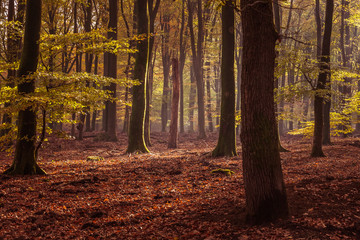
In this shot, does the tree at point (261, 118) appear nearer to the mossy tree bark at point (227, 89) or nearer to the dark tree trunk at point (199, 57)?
the mossy tree bark at point (227, 89)

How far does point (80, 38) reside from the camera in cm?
857

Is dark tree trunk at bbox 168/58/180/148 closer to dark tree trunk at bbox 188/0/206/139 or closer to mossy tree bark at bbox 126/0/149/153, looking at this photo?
mossy tree bark at bbox 126/0/149/153

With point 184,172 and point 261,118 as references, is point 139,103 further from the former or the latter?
point 261,118

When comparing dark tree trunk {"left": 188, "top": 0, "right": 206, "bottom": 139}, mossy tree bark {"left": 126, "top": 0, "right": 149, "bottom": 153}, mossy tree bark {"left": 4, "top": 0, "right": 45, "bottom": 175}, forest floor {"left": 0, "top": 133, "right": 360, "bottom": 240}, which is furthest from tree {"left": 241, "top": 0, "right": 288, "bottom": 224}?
dark tree trunk {"left": 188, "top": 0, "right": 206, "bottom": 139}

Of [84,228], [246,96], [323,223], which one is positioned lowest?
[84,228]

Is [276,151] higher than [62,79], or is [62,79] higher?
[62,79]

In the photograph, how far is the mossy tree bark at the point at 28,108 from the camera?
7.82 meters

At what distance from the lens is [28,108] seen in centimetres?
785

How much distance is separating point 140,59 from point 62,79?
6.51 meters

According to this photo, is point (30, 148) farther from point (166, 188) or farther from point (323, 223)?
point (323, 223)

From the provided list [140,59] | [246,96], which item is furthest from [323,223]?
[140,59]

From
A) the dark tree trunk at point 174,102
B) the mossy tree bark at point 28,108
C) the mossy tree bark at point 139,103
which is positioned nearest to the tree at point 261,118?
the mossy tree bark at point 28,108

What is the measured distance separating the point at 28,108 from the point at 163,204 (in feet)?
16.7

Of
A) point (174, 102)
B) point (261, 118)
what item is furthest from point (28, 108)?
point (174, 102)
